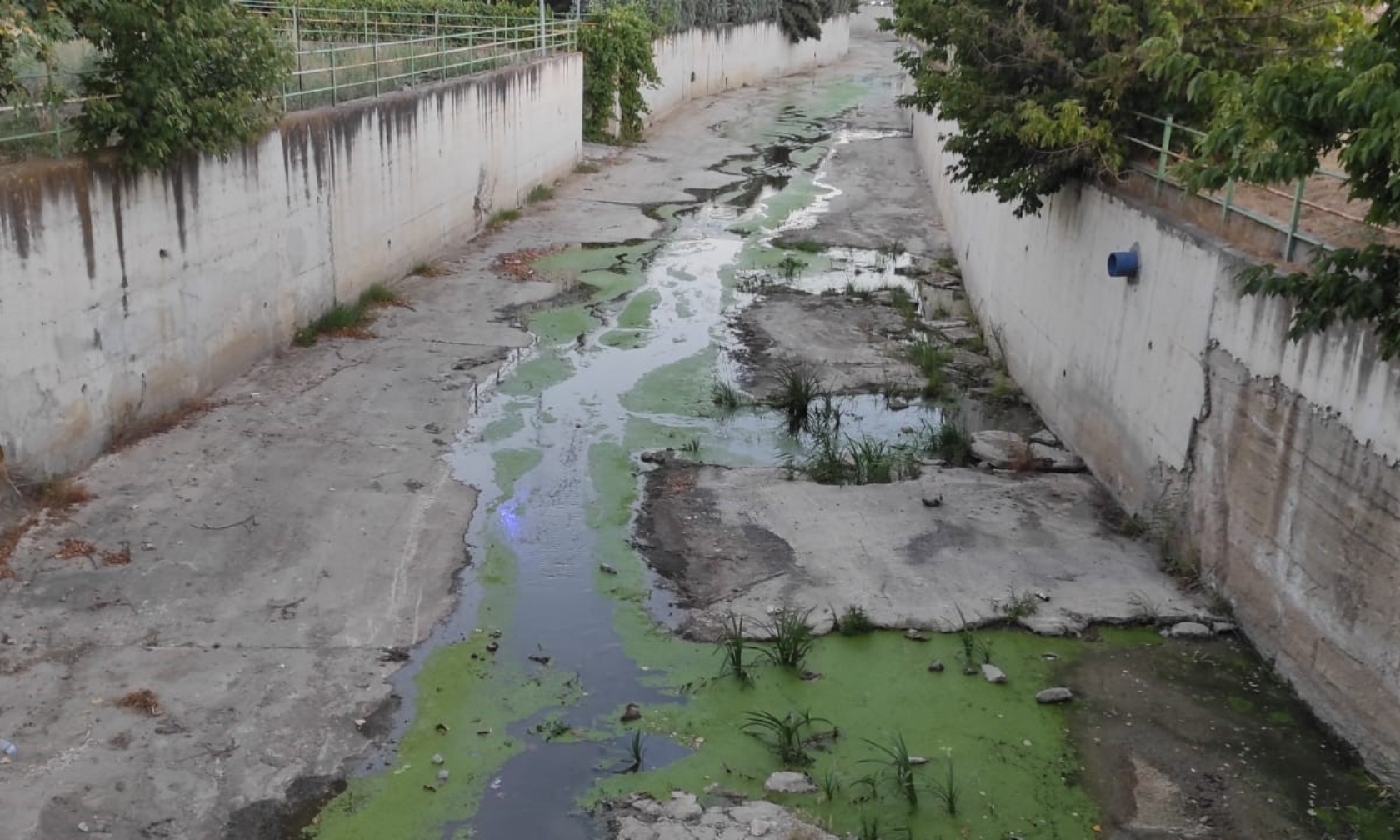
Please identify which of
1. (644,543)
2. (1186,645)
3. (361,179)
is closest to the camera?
(1186,645)

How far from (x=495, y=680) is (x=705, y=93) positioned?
3878 centimetres

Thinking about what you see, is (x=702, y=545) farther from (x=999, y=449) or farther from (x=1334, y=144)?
(x=1334, y=144)

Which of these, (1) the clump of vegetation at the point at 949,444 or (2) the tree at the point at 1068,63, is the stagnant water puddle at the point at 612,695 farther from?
(2) the tree at the point at 1068,63

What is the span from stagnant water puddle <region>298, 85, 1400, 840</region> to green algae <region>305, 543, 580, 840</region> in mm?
13

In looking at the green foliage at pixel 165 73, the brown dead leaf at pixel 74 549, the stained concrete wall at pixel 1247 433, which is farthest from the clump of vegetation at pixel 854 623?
the green foliage at pixel 165 73

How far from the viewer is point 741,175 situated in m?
28.8

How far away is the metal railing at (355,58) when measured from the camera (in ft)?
32.2

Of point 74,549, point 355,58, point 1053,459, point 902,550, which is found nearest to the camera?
point 74,549

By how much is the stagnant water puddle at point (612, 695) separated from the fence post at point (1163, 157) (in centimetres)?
354

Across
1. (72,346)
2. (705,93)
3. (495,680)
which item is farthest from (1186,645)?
(705,93)

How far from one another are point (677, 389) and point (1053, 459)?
4.28m

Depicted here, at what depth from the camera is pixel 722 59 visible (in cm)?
4566

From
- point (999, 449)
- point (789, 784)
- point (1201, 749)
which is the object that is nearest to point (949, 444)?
point (999, 449)

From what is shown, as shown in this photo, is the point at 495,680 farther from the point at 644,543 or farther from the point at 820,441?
the point at 820,441
